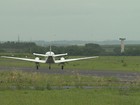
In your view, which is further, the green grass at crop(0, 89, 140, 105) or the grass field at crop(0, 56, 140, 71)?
the grass field at crop(0, 56, 140, 71)

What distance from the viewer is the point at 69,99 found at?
75.7 feet

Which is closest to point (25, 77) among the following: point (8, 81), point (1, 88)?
point (8, 81)

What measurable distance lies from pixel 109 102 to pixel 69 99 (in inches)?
87.1

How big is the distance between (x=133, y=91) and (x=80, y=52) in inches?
4750

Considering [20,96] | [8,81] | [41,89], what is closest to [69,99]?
[20,96]

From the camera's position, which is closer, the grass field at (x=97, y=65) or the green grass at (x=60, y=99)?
the green grass at (x=60, y=99)

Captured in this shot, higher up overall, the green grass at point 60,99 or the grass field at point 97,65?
the green grass at point 60,99

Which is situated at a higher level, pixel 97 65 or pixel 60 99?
pixel 60 99

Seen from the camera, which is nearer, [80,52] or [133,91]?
[133,91]

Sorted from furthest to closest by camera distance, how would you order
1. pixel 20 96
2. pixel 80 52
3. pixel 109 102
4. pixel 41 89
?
pixel 80 52
pixel 41 89
pixel 20 96
pixel 109 102

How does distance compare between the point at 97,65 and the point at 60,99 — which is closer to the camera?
the point at 60,99

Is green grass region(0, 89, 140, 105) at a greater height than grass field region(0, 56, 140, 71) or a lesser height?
greater

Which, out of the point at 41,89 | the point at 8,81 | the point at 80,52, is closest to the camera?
Answer: the point at 41,89

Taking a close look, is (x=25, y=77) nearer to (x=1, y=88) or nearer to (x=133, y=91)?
(x=1, y=88)
